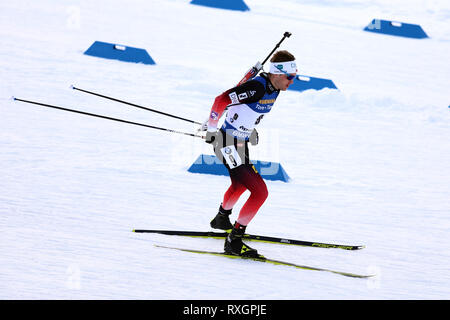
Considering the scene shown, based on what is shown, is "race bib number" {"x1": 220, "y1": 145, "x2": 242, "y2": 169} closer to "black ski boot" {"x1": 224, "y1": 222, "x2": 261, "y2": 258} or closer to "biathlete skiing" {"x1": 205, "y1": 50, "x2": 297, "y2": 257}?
"biathlete skiing" {"x1": 205, "y1": 50, "x2": 297, "y2": 257}

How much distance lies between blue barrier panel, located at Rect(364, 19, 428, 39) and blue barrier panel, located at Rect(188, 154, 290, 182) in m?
10.7

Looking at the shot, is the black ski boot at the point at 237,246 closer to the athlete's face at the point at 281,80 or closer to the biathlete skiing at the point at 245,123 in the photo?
the biathlete skiing at the point at 245,123

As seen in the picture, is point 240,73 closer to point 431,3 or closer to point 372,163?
point 372,163

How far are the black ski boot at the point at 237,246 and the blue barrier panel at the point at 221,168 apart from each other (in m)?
2.06

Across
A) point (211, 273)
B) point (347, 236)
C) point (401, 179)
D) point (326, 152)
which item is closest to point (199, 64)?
point (326, 152)

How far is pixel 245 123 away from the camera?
15.8 feet

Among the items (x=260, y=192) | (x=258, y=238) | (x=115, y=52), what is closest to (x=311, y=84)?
(x=115, y=52)

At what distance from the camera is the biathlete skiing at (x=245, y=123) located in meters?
4.66

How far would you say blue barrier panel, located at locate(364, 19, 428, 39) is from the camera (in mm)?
16750

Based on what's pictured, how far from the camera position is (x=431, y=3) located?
67.1 feet

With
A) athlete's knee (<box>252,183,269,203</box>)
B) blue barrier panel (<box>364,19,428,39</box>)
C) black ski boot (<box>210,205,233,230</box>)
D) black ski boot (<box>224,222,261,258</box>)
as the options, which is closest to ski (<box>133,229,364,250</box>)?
black ski boot (<box>210,205,233,230</box>)

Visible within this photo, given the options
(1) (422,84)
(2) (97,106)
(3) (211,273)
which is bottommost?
(1) (422,84)

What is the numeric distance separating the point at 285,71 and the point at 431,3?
56.5 ft

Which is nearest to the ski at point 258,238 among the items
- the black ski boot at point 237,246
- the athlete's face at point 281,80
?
the black ski boot at point 237,246
